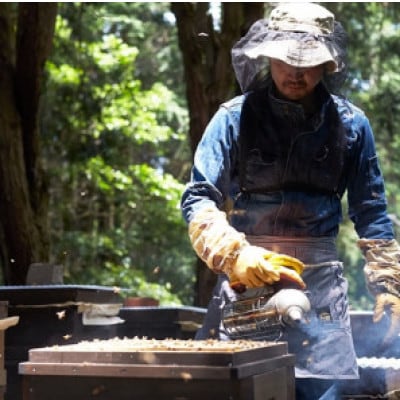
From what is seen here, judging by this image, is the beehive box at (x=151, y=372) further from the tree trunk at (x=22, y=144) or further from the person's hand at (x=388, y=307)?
the tree trunk at (x=22, y=144)

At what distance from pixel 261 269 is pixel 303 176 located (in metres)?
0.64

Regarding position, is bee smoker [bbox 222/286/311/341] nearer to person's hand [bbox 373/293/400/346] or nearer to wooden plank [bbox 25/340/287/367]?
wooden plank [bbox 25/340/287/367]

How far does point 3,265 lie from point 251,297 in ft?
18.5

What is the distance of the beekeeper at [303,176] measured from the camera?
3.36 m

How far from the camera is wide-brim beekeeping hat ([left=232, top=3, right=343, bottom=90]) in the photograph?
11.2 ft

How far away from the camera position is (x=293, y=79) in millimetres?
3492

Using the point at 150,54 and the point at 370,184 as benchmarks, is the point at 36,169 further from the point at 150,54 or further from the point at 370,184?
the point at 150,54

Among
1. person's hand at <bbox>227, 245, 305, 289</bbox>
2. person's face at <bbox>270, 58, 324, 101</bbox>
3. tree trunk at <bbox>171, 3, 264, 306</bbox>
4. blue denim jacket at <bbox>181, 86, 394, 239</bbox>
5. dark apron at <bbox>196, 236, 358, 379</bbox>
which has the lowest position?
dark apron at <bbox>196, 236, 358, 379</bbox>

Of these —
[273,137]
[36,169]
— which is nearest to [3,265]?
[36,169]

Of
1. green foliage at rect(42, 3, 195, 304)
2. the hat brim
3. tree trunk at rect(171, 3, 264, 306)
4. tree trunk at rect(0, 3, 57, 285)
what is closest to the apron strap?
the hat brim

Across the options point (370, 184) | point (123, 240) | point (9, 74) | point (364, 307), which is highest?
point (9, 74)

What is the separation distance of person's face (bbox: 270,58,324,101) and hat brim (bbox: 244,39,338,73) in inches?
2.8

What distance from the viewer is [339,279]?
3502mm

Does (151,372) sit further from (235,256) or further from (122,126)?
(122,126)
